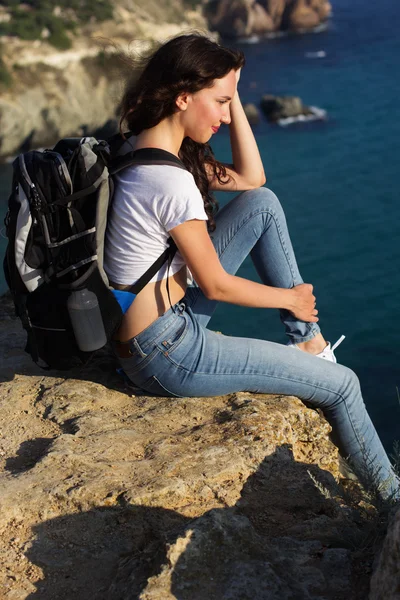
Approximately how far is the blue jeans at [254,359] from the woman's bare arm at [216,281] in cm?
19

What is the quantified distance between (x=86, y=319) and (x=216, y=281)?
67 cm

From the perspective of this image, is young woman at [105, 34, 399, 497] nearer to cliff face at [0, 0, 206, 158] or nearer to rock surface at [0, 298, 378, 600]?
rock surface at [0, 298, 378, 600]

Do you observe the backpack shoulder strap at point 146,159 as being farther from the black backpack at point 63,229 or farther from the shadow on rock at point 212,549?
the shadow on rock at point 212,549

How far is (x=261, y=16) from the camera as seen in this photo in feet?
181

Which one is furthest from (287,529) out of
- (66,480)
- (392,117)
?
(392,117)

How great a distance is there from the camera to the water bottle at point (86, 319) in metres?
3.71

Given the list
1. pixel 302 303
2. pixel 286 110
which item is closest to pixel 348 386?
pixel 302 303

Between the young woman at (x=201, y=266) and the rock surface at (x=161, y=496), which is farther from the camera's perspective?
the young woman at (x=201, y=266)

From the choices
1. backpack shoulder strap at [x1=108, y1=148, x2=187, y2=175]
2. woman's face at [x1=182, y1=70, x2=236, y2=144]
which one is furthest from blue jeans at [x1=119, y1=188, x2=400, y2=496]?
backpack shoulder strap at [x1=108, y1=148, x2=187, y2=175]

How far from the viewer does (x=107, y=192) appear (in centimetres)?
363

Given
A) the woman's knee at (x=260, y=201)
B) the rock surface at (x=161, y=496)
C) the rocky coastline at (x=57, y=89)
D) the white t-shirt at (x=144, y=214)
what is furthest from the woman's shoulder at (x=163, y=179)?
the rocky coastline at (x=57, y=89)

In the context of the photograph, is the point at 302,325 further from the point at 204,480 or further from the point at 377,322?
the point at 377,322

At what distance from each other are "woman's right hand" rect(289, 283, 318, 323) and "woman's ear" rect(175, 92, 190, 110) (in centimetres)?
120

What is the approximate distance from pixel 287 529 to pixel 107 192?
1.77 meters
